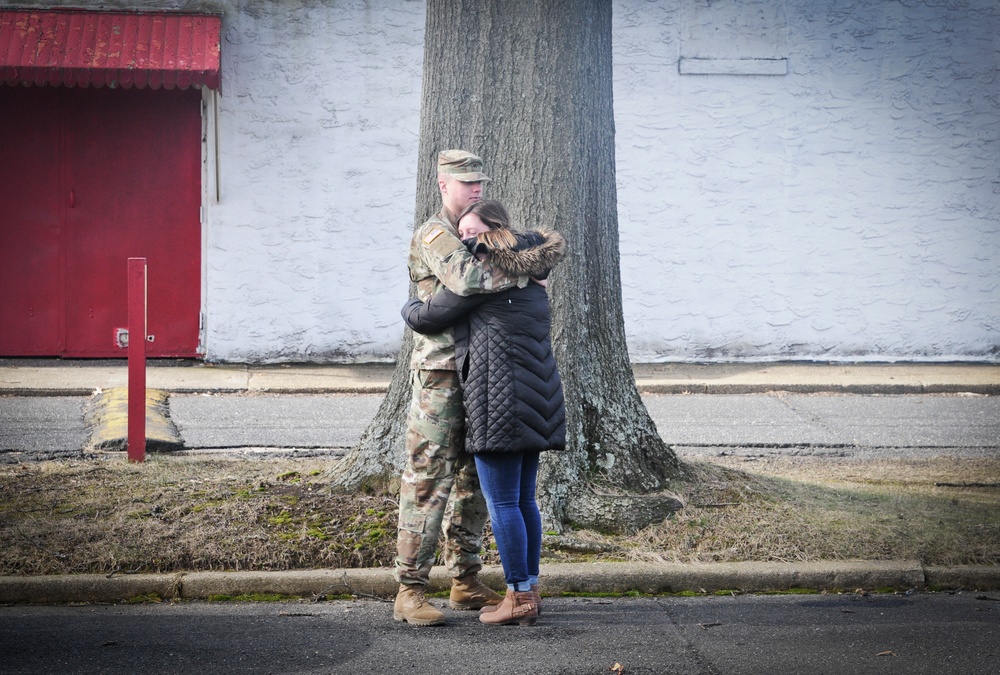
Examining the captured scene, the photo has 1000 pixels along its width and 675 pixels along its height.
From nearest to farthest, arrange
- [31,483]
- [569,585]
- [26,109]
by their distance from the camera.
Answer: [569,585] < [31,483] < [26,109]

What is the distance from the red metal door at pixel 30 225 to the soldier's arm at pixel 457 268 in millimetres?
8452

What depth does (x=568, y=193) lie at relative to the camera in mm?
6223

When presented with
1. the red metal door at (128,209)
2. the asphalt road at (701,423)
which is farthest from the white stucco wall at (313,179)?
the asphalt road at (701,423)

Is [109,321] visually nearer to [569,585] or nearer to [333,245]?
[333,245]

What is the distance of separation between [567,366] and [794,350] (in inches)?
283

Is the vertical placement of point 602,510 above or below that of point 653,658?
above

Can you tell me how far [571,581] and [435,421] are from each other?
1.17 meters

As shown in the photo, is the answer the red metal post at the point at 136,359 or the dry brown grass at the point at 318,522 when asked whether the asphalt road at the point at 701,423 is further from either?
the dry brown grass at the point at 318,522

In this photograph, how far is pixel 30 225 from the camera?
39.6 feet

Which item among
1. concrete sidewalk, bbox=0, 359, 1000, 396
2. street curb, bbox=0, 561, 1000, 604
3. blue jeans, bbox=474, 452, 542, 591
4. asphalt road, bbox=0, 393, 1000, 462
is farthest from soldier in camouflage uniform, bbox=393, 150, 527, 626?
concrete sidewalk, bbox=0, 359, 1000, 396

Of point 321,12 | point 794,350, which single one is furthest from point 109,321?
point 794,350

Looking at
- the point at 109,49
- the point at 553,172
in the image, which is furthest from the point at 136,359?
the point at 109,49

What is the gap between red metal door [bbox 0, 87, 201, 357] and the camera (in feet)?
39.6

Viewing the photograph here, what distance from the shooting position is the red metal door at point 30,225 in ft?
39.4
